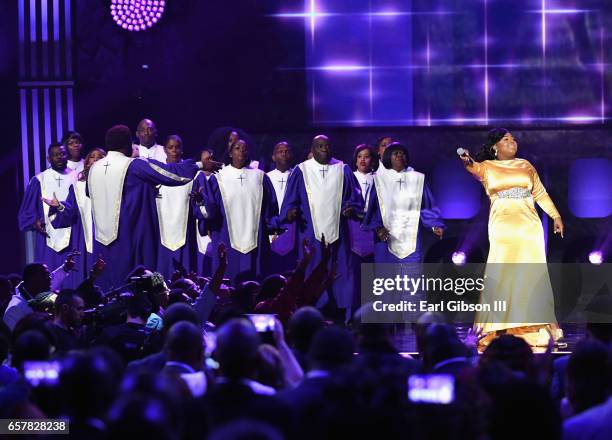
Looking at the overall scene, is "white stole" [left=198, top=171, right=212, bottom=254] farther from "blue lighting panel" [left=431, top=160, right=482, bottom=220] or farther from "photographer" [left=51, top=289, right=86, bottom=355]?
"photographer" [left=51, top=289, right=86, bottom=355]

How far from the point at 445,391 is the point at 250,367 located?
0.68m

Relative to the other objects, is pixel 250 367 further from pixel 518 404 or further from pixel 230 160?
pixel 230 160

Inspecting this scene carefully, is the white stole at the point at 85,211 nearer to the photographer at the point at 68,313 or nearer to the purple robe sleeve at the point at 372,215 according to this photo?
the purple robe sleeve at the point at 372,215

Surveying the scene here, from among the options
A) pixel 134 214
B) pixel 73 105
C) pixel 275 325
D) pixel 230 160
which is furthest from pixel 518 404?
pixel 73 105

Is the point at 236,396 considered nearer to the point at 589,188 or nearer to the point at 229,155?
the point at 229,155

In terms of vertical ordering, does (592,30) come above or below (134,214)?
above

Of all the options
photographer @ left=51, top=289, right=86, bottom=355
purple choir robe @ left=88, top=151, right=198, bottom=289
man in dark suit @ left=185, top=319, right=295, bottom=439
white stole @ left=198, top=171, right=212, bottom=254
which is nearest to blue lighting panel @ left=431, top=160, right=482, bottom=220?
white stole @ left=198, top=171, right=212, bottom=254

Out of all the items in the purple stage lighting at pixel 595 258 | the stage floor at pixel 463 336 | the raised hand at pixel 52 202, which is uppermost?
the raised hand at pixel 52 202

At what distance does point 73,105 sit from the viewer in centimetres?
1348

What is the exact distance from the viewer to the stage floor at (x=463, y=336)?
9155 millimetres

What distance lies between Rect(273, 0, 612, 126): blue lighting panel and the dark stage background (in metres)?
0.01

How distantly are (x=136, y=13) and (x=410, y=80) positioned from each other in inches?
125

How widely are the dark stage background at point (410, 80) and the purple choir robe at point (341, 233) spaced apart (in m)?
2.02

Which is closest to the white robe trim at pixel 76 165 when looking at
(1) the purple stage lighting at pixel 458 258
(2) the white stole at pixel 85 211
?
(2) the white stole at pixel 85 211
